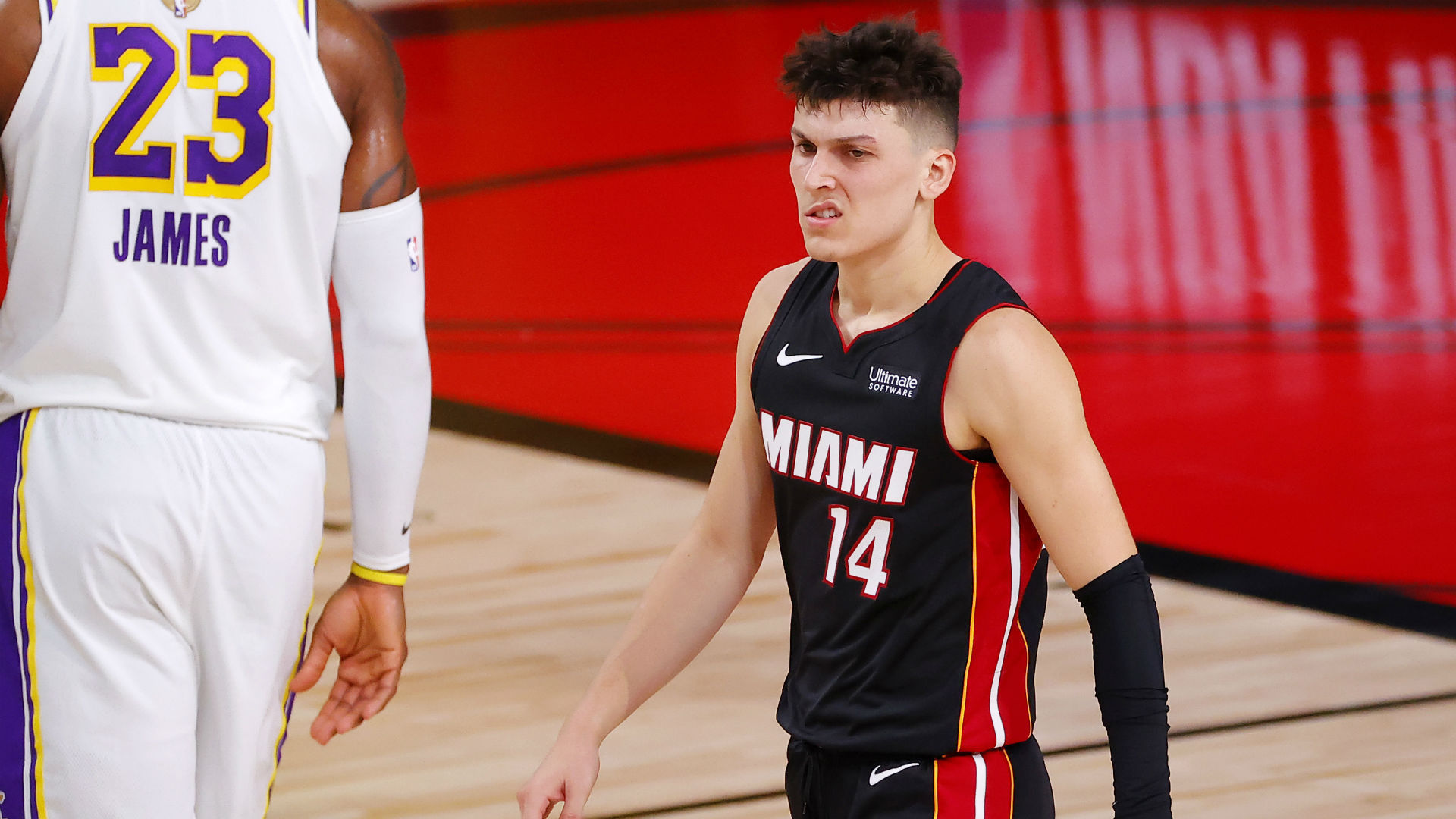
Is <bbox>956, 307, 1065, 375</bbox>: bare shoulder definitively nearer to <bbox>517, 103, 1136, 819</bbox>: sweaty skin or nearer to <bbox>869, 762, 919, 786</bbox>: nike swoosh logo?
<bbox>517, 103, 1136, 819</bbox>: sweaty skin

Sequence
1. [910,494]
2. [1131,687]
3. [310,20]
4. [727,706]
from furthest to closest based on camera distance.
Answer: [727,706]
[310,20]
[910,494]
[1131,687]

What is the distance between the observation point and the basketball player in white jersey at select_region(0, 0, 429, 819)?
2.02m

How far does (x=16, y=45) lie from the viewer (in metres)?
1.99

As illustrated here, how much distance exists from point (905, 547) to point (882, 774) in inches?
10.5

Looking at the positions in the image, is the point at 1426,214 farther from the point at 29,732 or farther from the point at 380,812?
the point at 29,732

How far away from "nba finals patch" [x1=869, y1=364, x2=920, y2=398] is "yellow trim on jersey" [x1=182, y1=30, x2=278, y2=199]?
0.73 meters

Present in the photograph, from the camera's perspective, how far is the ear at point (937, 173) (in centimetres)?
205

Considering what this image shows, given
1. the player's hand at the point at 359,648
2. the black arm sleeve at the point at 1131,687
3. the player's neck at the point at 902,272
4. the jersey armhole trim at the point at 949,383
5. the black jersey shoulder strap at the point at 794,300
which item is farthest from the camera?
the player's hand at the point at 359,648

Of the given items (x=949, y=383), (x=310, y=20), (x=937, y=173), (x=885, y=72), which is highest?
(x=310, y=20)

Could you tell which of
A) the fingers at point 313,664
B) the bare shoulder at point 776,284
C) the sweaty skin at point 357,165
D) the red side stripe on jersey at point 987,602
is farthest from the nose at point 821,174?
the fingers at point 313,664

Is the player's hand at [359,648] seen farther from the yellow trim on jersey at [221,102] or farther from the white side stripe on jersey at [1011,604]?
the white side stripe on jersey at [1011,604]

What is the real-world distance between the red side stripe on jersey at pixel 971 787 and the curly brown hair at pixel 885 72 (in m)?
0.71

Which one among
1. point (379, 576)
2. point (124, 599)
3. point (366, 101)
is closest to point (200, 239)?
point (366, 101)

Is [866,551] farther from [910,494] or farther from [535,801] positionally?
[535,801]
